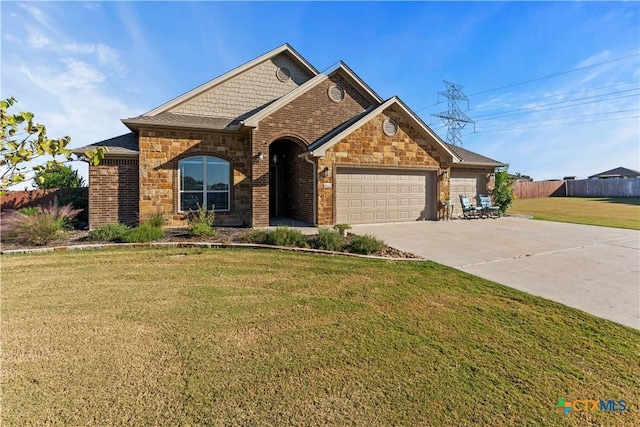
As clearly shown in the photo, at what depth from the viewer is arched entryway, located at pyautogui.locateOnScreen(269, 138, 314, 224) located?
42.7 ft

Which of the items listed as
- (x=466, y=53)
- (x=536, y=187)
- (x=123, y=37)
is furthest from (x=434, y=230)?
(x=536, y=187)

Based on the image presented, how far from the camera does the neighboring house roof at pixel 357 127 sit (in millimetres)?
12062

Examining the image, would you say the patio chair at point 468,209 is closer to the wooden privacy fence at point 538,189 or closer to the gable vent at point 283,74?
the gable vent at point 283,74

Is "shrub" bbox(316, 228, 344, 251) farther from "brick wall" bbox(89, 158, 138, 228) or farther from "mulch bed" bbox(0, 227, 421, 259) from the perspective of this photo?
"brick wall" bbox(89, 158, 138, 228)

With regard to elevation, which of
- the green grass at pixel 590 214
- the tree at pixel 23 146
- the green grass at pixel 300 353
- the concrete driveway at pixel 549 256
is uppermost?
the tree at pixel 23 146

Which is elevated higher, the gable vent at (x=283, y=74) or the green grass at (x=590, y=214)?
the gable vent at (x=283, y=74)

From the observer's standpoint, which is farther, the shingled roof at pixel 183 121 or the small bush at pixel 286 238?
the shingled roof at pixel 183 121

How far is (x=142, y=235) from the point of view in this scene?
29.1 ft

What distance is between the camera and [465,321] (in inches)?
166

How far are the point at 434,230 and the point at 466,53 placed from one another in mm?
14012

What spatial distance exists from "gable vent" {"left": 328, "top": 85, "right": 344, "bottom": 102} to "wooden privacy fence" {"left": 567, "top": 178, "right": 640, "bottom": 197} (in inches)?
1464

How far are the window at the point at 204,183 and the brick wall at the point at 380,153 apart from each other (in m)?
4.01

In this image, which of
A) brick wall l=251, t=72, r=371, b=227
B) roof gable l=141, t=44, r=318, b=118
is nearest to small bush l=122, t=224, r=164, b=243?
brick wall l=251, t=72, r=371, b=227

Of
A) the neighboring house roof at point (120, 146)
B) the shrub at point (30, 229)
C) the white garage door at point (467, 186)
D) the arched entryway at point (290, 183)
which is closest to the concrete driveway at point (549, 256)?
the arched entryway at point (290, 183)
